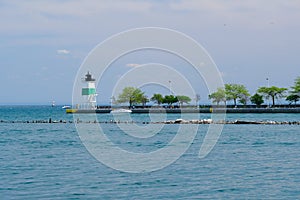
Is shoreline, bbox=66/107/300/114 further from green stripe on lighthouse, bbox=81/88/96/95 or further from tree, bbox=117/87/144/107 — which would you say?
tree, bbox=117/87/144/107

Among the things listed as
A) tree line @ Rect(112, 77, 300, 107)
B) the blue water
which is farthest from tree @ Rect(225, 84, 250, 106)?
the blue water

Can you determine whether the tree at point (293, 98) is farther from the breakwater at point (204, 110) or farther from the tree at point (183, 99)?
the tree at point (183, 99)

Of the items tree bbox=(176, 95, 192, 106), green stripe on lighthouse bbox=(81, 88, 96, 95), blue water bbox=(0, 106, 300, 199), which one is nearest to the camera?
blue water bbox=(0, 106, 300, 199)

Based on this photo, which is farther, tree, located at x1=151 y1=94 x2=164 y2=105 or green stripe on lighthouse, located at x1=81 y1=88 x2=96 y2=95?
tree, located at x1=151 y1=94 x2=164 y2=105

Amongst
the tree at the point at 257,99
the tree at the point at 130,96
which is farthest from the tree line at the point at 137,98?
the tree at the point at 257,99

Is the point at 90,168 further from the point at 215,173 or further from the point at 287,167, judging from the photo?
the point at 287,167

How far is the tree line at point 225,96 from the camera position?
138 metres

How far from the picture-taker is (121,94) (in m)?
154

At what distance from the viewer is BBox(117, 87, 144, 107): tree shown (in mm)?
152875

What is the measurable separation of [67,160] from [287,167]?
12.2m

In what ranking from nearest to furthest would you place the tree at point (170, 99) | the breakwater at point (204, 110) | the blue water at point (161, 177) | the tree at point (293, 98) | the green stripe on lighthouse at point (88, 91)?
the blue water at point (161, 177) → the breakwater at point (204, 110) → the green stripe on lighthouse at point (88, 91) → the tree at point (293, 98) → the tree at point (170, 99)

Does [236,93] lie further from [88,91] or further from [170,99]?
[88,91]

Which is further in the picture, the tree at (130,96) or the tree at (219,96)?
the tree at (130,96)

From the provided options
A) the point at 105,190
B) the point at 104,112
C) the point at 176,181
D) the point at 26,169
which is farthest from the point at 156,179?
the point at 104,112
